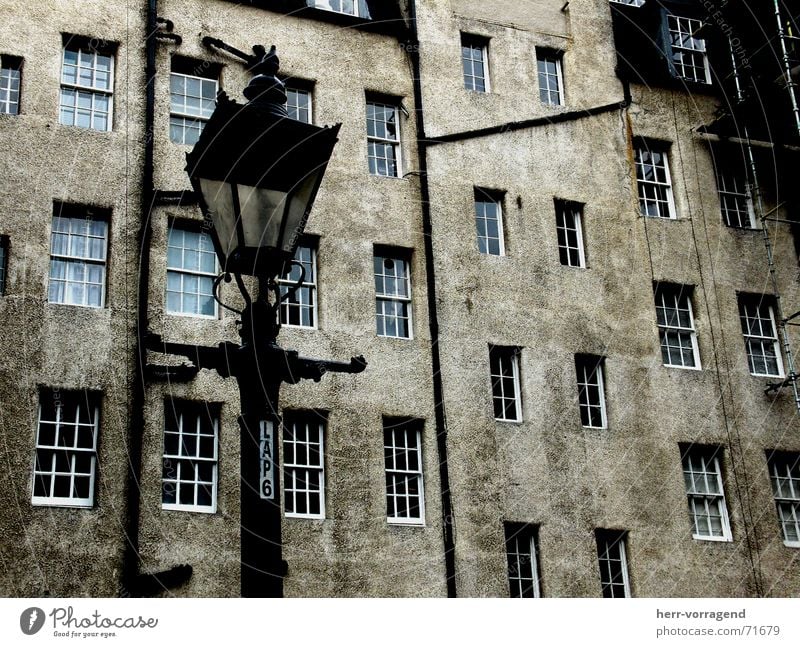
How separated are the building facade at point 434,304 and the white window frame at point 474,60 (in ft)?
0.25

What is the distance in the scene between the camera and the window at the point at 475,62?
19750 millimetres

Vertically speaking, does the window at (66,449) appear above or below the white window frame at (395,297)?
below

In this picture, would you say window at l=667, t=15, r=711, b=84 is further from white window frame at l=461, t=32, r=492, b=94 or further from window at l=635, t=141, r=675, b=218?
white window frame at l=461, t=32, r=492, b=94

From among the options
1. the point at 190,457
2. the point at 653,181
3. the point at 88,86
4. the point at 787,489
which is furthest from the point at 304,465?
the point at 653,181

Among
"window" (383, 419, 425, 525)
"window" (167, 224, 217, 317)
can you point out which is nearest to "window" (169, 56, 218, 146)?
"window" (167, 224, 217, 317)

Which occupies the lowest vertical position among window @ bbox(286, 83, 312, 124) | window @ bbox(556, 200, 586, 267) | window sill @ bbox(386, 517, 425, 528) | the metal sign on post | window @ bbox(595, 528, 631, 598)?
the metal sign on post

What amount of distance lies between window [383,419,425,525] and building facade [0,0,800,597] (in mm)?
37

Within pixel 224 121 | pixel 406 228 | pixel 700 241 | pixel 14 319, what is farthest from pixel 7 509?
pixel 700 241

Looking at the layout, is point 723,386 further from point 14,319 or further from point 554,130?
point 14,319

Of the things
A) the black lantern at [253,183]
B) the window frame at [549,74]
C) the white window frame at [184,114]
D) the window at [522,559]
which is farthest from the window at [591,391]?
the black lantern at [253,183]

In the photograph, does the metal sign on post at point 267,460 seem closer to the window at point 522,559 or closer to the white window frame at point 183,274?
the white window frame at point 183,274

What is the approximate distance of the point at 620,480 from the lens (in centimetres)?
1766

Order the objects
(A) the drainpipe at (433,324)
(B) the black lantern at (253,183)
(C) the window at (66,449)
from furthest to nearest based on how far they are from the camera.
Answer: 1. (A) the drainpipe at (433,324)
2. (C) the window at (66,449)
3. (B) the black lantern at (253,183)

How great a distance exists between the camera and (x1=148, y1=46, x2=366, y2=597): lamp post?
6.65 metres
